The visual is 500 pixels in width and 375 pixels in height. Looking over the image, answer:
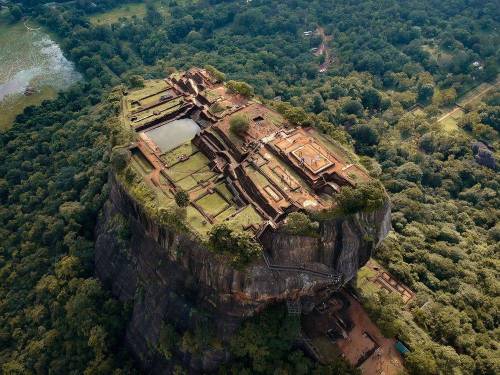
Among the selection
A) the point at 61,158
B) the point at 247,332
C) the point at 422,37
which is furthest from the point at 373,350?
the point at 422,37

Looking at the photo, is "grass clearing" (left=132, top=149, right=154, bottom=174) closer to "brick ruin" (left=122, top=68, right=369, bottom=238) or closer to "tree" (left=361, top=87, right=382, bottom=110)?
"brick ruin" (left=122, top=68, right=369, bottom=238)

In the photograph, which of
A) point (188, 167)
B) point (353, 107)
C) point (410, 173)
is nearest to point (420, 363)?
point (188, 167)

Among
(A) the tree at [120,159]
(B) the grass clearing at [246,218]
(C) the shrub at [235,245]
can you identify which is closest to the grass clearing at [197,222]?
(C) the shrub at [235,245]

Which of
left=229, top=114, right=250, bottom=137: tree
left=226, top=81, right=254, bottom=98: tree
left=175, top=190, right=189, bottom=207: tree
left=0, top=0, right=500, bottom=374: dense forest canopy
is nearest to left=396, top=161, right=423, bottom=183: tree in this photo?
left=0, top=0, right=500, bottom=374: dense forest canopy

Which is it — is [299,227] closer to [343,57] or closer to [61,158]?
[61,158]

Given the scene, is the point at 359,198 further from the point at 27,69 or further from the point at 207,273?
the point at 27,69
